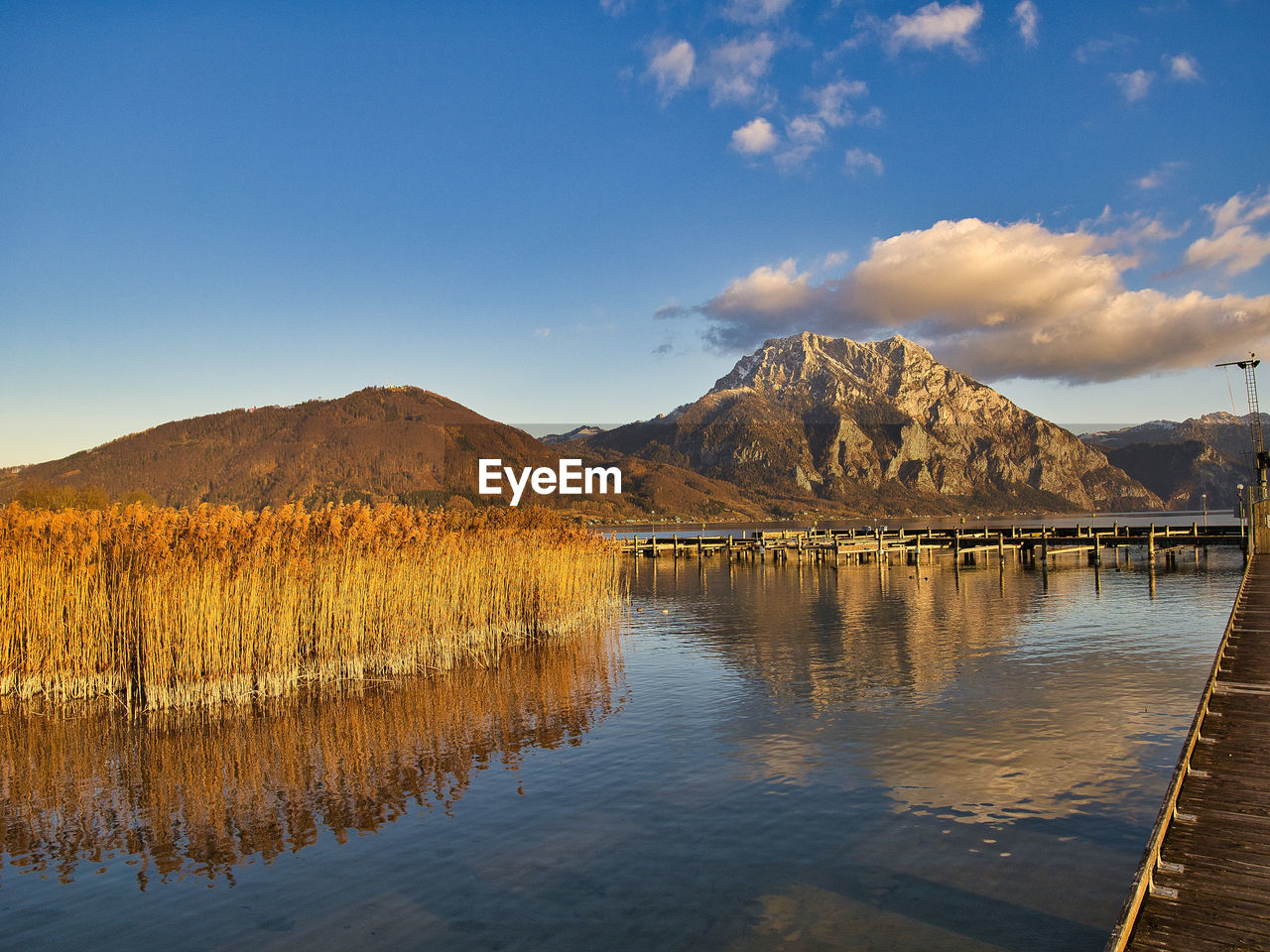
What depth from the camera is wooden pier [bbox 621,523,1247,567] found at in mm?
63844

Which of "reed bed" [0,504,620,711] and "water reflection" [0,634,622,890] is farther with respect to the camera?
"reed bed" [0,504,620,711]

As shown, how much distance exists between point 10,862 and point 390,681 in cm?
1052

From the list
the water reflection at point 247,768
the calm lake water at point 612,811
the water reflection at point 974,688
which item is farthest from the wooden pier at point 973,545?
the water reflection at point 247,768

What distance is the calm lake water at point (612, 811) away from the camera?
9070mm

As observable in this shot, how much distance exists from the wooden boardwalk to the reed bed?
1788 centimetres

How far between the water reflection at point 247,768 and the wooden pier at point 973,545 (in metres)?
52.3

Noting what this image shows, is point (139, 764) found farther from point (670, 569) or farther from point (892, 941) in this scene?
point (670, 569)

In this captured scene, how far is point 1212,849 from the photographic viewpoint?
8.51 metres

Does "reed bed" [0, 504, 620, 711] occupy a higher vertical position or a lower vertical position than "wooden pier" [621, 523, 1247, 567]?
higher

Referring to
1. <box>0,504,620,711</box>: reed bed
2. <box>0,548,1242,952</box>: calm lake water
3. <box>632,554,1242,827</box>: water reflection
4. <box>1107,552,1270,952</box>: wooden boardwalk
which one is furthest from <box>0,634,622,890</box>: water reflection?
<box>1107,552,1270,952</box>: wooden boardwalk

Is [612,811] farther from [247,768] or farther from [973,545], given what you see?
[973,545]

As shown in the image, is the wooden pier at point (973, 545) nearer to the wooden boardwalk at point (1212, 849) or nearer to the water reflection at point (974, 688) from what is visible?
the water reflection at point (974, 688)

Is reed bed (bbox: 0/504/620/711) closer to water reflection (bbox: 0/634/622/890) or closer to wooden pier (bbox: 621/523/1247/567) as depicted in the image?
water reflection (bbox: 0/634/622/890)

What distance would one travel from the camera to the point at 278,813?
40.7 ft
